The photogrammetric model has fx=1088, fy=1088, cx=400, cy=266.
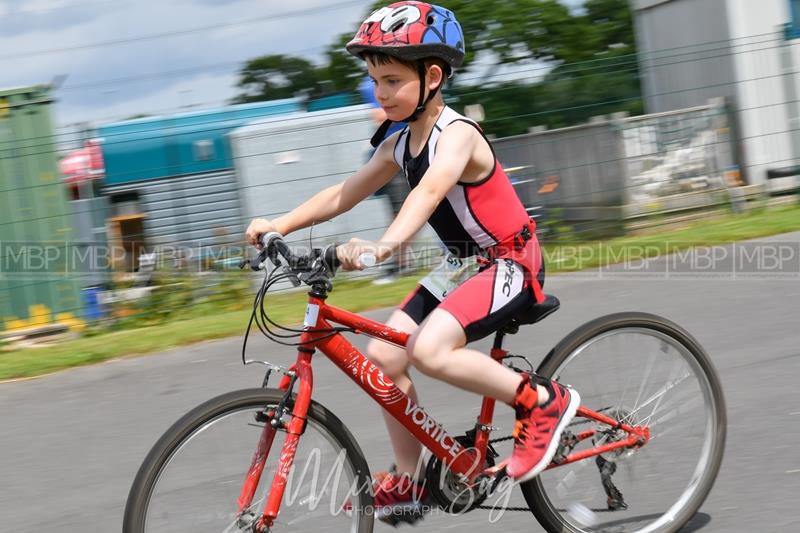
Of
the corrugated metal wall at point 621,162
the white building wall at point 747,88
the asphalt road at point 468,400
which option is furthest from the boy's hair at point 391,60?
the white building wall at point 747,88

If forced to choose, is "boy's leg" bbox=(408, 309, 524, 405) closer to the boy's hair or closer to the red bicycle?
the red bicycle

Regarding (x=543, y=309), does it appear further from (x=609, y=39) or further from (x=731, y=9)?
(x=609, y=39)

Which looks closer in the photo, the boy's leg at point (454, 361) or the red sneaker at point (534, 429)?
the boy's leg at point (454, 361)

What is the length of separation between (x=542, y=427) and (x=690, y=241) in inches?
268

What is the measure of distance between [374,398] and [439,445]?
11.1 inches

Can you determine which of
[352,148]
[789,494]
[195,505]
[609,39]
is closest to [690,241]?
[352,148]

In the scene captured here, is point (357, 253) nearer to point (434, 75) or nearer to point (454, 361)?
point (454, 361)

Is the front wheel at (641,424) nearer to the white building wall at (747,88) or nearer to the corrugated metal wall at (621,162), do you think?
the corrugated metal wall at (621,162)

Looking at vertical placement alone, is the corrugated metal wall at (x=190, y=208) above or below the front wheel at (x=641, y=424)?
above

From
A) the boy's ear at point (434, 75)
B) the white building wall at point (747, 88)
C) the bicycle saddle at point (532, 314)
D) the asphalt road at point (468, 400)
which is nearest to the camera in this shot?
the boy's ear at point (434, 75)

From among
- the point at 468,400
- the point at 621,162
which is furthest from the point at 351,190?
the point at 621,162

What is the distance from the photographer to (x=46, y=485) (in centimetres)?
530

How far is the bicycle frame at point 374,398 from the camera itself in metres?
3.44

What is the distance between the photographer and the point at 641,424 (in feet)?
13.5
